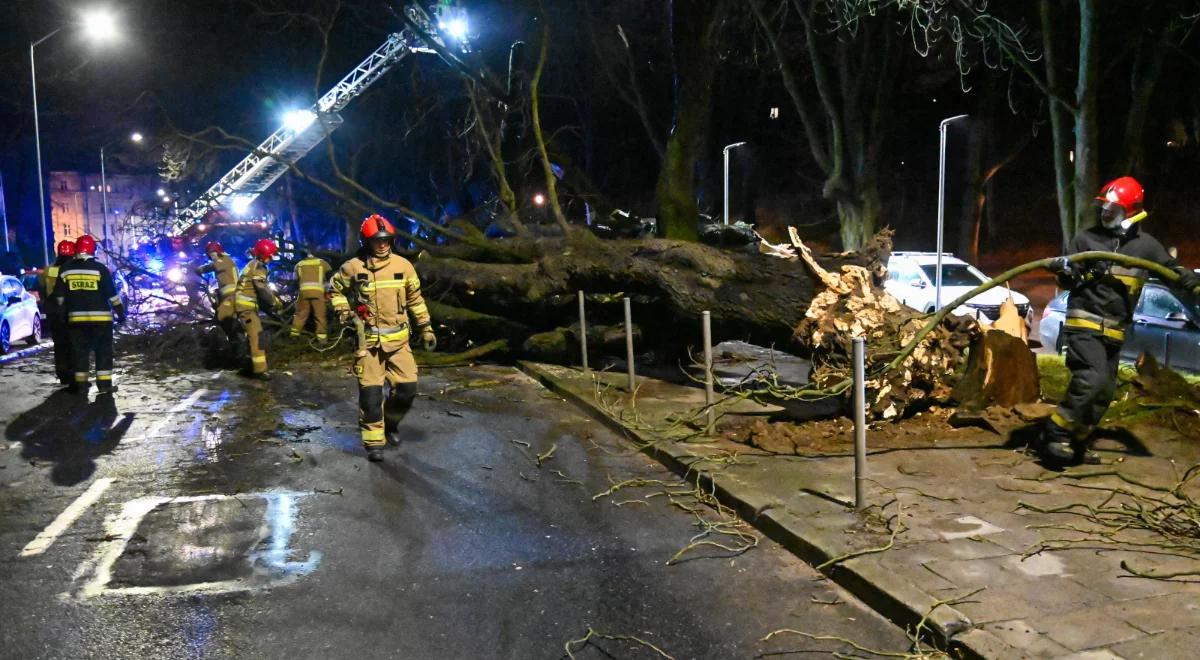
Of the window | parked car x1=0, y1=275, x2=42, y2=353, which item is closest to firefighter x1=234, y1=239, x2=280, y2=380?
parked car x1=0, y1=275, x2=42, y2=353

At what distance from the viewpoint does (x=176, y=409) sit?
995cm

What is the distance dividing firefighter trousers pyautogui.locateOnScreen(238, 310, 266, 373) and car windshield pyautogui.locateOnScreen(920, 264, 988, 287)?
13154 mm

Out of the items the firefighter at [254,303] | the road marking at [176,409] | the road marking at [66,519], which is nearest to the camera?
the road marking at [66,519]

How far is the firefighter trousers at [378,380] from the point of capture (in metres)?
7.53

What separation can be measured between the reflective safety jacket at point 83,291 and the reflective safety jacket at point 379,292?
4.46 metres

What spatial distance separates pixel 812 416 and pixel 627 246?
388 centimetres

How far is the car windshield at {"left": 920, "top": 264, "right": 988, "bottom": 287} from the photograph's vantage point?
738 inches

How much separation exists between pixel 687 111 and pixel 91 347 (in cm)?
894

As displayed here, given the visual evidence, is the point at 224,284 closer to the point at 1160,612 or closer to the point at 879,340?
the point at 879,340

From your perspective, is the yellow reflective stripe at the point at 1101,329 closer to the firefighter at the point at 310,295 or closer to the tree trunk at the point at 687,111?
the tree trunk at the point at 687,111

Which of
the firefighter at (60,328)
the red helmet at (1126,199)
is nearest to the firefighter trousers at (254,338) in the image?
the firefighter at (60,328)

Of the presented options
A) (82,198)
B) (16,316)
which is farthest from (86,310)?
(82,198)

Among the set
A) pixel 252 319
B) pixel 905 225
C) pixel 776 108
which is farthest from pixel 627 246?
pixel 905 225

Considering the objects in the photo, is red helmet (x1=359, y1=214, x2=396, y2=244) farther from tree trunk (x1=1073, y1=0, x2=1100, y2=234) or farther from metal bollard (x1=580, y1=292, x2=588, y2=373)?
tree trunk (x1=1073, y1=0, x2=1100, y2=234)
